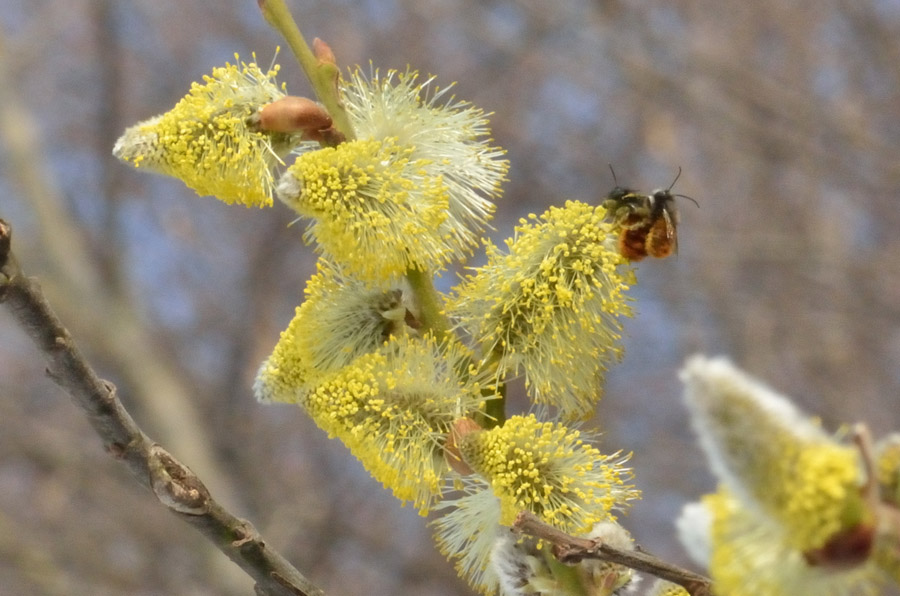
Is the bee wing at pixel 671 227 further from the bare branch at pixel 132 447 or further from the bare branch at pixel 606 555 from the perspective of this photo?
the bare branch at pixel 132 447

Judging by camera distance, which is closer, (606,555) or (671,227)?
(606,555)

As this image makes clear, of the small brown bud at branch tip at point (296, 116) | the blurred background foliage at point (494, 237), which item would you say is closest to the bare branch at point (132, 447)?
the small brown bud at branch tip at point (296, 116)

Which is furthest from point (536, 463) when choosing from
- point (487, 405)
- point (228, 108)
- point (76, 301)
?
point (76, 301)

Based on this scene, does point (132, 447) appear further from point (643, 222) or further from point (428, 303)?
point (643, 222)

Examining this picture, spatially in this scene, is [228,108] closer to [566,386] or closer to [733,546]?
[566,386]

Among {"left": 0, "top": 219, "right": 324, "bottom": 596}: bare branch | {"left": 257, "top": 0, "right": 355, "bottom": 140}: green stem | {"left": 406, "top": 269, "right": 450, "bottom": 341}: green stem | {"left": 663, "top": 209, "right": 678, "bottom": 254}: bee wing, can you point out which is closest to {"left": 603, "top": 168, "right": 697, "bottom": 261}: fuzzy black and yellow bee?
{"left": 663, "top": 209, "right": 678, "bottom": 254}: bee wing

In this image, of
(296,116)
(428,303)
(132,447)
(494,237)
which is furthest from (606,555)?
(494,237)
